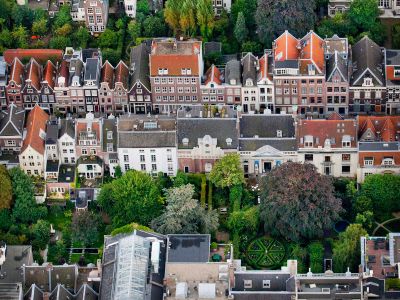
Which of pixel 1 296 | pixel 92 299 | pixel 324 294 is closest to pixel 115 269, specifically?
pixel 92 299

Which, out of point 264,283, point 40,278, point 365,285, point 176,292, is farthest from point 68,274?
point 365,285

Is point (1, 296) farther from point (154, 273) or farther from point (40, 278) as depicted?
point (154, 273)

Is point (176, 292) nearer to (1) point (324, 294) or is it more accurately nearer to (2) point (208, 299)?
(2) point (208, 299)

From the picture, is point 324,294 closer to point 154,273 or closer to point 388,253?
point 388,253

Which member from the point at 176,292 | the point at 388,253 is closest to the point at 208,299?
the point at 176,292
